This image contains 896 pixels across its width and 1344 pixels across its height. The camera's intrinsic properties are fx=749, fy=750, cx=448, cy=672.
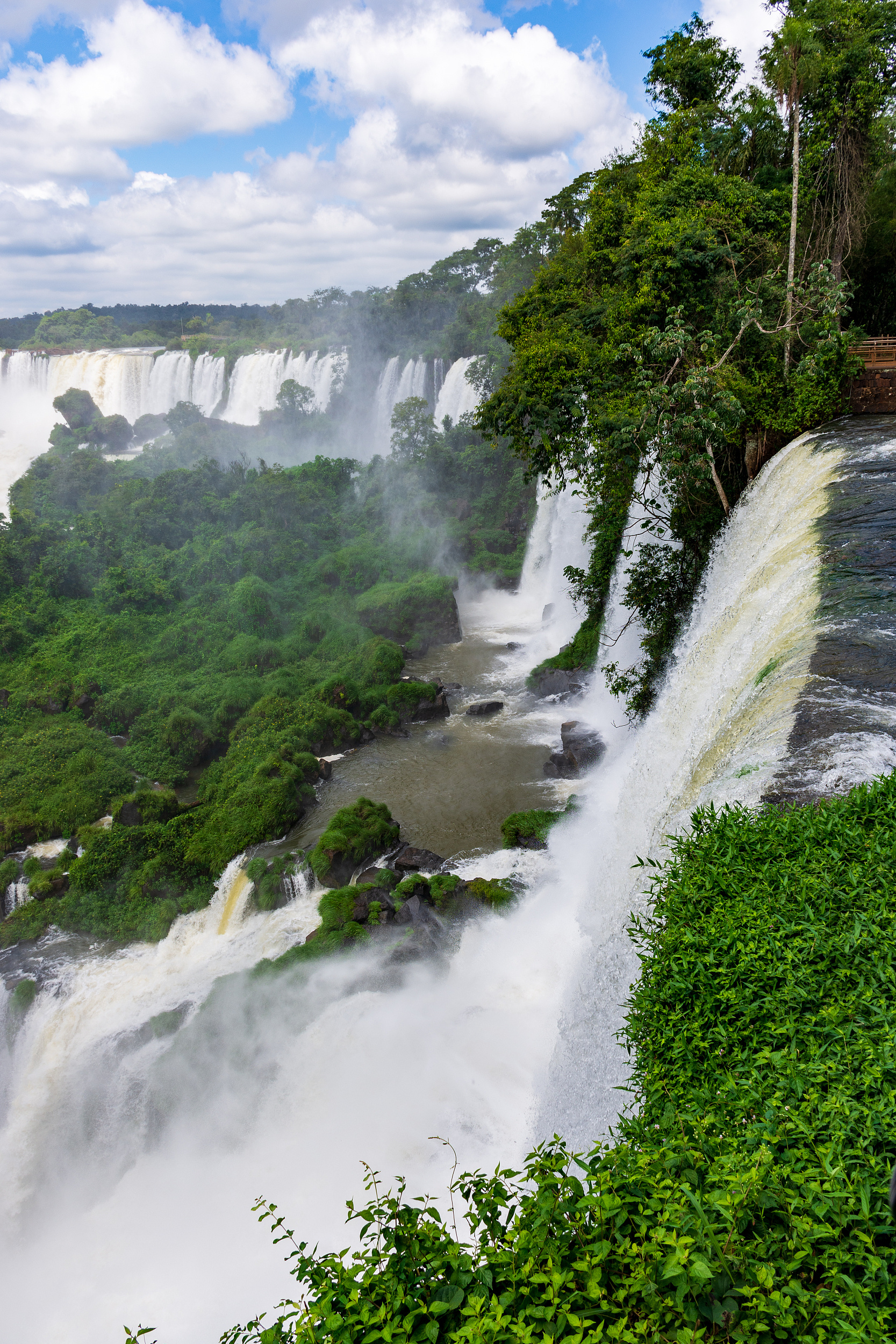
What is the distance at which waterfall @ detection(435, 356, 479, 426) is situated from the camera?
33656 millimetres

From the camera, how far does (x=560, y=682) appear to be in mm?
18672

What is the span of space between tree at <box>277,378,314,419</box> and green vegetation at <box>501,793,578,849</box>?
3292 centimetres

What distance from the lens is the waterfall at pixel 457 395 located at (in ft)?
110

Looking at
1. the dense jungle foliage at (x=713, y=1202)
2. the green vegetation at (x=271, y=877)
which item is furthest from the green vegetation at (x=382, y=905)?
the dense jungle foliage at (x=713, y=1202)

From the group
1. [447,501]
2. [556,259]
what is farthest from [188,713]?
[447,501]

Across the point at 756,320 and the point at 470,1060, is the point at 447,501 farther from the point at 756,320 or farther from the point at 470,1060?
the point at 470,1060

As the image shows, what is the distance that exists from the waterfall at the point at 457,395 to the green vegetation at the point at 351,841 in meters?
23.9

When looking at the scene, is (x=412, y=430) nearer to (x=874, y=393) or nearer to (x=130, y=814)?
(x=130, y=814)

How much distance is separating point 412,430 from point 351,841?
74.8 ft

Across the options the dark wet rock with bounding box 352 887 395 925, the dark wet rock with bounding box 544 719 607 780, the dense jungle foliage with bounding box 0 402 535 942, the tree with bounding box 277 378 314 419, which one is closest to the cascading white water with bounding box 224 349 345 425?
the tree with bounding box 277 378 314 419

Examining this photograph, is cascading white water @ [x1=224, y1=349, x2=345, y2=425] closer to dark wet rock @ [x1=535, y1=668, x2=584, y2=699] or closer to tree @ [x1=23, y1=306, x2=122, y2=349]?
tree @ [x1=23, y1=306, x2=122, y2=349]

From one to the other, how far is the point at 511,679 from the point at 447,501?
12.7 metres

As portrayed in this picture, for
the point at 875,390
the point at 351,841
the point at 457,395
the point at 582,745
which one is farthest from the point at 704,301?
the point at 457,395

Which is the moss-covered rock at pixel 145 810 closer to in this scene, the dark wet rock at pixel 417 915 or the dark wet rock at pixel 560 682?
the dark wet rock at pixel 417 915
